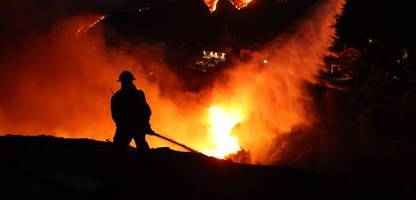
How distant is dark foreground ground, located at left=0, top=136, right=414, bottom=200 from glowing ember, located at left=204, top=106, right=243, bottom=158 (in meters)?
15.8

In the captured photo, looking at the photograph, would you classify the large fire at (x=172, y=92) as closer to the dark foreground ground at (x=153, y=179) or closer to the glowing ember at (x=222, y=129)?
the glowing ember at (x=222, y=129)

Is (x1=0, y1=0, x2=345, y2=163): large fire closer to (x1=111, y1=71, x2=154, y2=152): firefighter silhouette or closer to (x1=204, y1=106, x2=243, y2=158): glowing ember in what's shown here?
(x1=204, y1=106, x2=243, y2=158): glowing ember

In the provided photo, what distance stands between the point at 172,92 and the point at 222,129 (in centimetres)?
894

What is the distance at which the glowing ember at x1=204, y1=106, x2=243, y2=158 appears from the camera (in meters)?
26.6

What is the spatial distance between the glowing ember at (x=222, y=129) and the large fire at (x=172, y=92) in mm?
61

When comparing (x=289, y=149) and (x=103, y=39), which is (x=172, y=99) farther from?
(x=289, y=149)

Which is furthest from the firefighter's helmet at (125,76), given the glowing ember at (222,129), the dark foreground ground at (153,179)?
the glowing ember at (222,129)

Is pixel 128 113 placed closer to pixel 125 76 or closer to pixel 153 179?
pixel 125 76

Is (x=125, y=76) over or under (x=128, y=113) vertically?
over

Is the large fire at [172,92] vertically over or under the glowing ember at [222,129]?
over

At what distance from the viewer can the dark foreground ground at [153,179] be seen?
7.64m

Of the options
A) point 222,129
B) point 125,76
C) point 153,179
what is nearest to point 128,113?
point 125,76

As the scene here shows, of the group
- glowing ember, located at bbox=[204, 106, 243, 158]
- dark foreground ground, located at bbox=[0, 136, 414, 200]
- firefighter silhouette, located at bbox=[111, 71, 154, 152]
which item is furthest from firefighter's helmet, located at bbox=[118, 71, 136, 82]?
glowing ember, located at bbox=[204, 106, 243, 158]

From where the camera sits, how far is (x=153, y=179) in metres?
8.76
